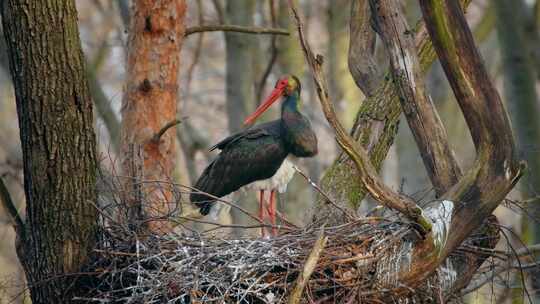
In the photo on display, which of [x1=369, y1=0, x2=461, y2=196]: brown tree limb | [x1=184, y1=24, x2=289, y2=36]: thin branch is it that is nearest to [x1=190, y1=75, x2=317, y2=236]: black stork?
[x1=184, y1=24, x2=289, y2=36]: thin branch

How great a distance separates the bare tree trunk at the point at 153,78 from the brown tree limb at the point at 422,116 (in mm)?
2097

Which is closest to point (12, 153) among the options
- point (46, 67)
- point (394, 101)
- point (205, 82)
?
point (394, 101)

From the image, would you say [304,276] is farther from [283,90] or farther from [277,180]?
[283,90]

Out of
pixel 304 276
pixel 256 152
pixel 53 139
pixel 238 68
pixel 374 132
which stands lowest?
pixel 304 276

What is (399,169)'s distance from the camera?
40.4ft

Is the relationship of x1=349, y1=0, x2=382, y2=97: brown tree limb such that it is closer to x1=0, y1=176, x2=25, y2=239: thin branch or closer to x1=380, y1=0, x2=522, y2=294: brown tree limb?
x1=380, y1=0, x2=522, y2=294: brown tree limb

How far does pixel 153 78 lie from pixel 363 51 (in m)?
1.45

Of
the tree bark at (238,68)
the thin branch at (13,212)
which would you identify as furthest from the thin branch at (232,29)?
the tree bark at (238,68)

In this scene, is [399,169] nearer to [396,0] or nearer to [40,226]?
[396,0]

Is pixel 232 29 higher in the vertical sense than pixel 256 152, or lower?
higher

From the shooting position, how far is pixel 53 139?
5070 millimetres

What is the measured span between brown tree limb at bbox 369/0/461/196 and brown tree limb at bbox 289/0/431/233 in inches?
33.7

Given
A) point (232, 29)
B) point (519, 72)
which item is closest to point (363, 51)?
point (232, 29)

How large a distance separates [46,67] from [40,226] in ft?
2.48
